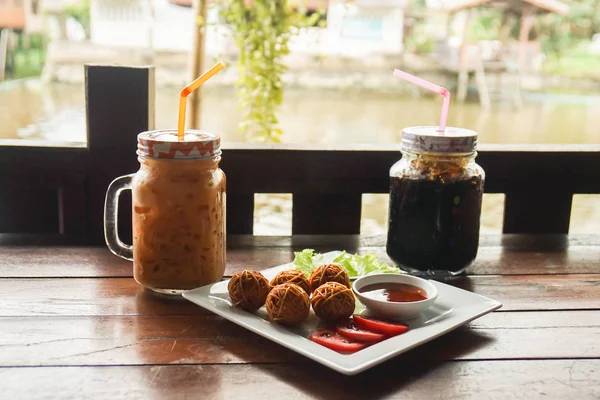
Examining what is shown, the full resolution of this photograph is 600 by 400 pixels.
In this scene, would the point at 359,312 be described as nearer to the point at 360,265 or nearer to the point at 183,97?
the point at 360,265

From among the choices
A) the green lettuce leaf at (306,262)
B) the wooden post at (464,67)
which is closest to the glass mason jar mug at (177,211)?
the green lettuce leaf at (306,262)

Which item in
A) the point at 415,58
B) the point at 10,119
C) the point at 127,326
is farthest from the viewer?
the point at 415,58

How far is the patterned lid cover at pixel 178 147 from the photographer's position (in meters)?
0.94

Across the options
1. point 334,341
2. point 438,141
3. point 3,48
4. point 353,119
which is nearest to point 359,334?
point 334,341

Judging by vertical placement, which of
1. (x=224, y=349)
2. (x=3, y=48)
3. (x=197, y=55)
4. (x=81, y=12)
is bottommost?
(x=224, y=349)

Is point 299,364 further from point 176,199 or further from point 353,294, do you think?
point 176,199

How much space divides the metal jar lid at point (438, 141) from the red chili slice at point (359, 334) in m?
0.39

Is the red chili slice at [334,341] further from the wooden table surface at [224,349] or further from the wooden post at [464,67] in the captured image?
the wooden post at [464,67]

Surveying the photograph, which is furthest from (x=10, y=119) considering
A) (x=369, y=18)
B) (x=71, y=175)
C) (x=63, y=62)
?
(x=369, y=18)

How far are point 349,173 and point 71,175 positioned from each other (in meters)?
Result: 0.62

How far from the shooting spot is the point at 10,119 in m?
7.62

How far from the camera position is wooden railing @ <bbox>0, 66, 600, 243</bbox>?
134cm

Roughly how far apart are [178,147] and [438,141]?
0.45 m

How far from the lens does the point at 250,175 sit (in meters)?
1.40
